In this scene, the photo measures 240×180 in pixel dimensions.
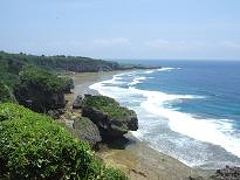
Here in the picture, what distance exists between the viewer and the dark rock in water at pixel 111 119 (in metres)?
38.8

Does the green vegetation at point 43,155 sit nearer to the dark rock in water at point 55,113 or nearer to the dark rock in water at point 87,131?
the dark rock in water at point 87,131

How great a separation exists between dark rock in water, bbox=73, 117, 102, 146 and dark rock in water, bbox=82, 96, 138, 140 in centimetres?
196

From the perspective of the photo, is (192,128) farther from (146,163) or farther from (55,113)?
(55,113)

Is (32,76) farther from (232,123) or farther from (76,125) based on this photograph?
(232,123)

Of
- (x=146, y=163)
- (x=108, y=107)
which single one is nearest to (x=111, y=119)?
(x=108, y=107)

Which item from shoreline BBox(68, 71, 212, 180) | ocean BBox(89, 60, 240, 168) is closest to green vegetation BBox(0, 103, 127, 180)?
shoreline BBox(68, 71, 212, 180)

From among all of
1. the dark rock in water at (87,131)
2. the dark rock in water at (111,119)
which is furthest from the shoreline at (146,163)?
the dark rock in water at (111,119)

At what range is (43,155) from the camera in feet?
47.6

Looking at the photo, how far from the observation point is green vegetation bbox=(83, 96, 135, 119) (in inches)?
1553

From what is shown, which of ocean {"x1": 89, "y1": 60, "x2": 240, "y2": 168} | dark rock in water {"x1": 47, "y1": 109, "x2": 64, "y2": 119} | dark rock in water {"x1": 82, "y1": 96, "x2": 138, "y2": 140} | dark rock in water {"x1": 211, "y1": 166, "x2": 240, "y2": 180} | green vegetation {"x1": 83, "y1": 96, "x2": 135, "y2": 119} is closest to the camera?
dark rock in water {"x1": 211, "y1": 166, "x2": 240, "y2": 180}

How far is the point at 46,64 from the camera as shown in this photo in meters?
137

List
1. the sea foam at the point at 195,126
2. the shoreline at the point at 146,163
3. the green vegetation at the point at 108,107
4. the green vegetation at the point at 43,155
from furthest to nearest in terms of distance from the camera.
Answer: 1. the sea foam at the point at 195,126
2. the green vegetation at the point at 108,107
3. the shoreline at the point at 146,163
4. the green vegetation at the point at 43,155

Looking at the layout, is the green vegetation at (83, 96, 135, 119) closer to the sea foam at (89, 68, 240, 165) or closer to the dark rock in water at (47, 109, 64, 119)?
the sea foam at (89, 68, 240, 165)

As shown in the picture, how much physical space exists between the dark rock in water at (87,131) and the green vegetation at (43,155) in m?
19.0
